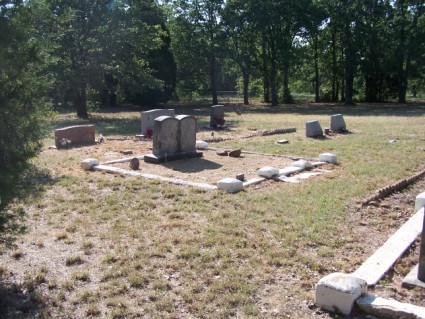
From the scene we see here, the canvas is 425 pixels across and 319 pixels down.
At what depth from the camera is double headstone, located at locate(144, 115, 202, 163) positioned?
9367 millimetres

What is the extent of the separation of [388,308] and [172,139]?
22.4 ft

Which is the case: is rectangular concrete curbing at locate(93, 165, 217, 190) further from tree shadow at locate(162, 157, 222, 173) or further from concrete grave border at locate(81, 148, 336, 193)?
tree shadow at locate(162, 157, 222, 173)

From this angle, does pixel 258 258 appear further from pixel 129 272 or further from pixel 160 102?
pixel 160 102

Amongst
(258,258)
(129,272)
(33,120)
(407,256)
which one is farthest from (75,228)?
(407,256)

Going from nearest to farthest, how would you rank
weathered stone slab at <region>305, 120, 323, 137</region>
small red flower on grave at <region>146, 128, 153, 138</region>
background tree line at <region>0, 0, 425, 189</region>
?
small red flower on grave at <region>146, 128, 153, 138</region> < weathered stone slab at <region>305, 120, 323, 137</region> < background tree line at <region>0, 0, 425, 189</region>

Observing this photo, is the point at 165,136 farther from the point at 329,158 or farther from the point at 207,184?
the point at 329,158

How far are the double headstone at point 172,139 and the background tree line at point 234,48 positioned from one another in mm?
10510

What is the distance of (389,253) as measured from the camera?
14.1ft

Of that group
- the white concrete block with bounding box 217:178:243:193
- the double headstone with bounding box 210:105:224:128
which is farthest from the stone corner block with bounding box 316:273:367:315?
the double headstone with bounding box 210:105:224:128

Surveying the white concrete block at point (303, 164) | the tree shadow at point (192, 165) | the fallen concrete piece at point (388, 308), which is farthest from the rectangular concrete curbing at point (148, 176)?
the fallen concrete piece at point (388, 308)

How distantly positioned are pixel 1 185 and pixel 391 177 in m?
6.41

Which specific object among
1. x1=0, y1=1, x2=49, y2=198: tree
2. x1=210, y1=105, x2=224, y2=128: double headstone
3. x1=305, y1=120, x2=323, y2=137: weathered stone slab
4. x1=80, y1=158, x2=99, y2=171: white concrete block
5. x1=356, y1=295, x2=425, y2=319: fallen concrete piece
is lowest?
x1=356, y1=295, x2=425, y2=319: fallen concrete piece

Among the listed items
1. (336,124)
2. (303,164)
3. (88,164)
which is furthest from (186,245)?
(336,124)

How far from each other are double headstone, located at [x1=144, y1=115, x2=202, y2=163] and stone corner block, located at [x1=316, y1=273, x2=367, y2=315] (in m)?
6.16
